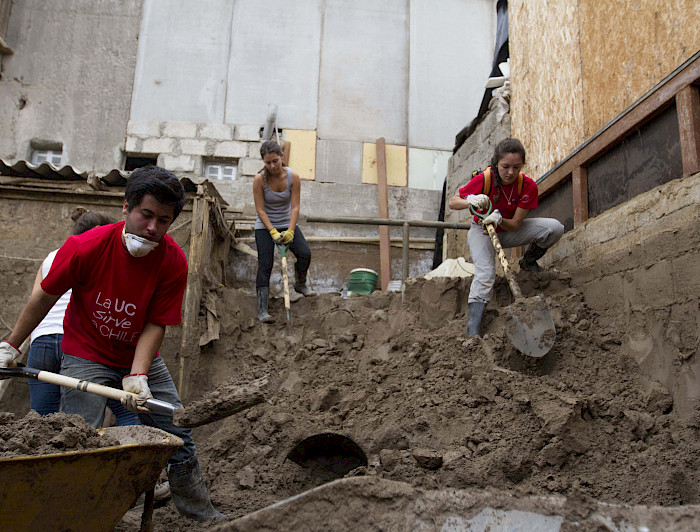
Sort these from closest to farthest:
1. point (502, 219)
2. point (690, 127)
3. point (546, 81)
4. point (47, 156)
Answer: point (690, 127)
point (502, 219)
point (546, 81)
point (47, 156)

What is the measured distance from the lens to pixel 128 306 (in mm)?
2568

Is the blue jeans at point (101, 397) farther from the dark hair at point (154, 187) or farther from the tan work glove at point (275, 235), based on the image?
the tan work glove at point (275, 235)

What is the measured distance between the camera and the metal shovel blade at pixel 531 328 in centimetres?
369

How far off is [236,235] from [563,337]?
16.6ft

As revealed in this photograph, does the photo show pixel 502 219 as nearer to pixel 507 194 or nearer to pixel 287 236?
pixel 507 194

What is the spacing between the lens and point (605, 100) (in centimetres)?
444

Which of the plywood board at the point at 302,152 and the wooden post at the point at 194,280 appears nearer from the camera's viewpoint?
the wooden post at the point at 194,280

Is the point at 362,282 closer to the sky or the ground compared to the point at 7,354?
closer to the sky

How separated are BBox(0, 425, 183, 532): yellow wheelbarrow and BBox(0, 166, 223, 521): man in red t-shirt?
0.38m

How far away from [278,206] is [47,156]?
16.0ft

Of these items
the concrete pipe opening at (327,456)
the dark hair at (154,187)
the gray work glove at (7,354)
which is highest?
the dark hair at (154,187)

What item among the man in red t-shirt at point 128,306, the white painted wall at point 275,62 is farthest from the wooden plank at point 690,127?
the white painted wall at point 275,62

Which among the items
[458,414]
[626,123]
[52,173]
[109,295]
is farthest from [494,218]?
[52,173]

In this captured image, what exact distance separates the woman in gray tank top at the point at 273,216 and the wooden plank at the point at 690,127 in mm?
3399
